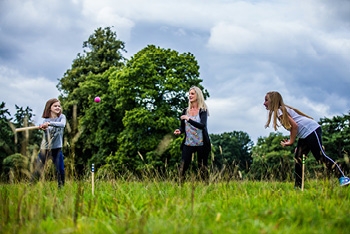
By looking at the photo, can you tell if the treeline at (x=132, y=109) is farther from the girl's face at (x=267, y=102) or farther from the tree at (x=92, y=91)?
the girl's face at (x=267, y=102)

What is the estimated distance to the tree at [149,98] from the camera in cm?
2567

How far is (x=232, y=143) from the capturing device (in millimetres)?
58000

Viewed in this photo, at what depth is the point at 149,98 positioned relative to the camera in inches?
1067

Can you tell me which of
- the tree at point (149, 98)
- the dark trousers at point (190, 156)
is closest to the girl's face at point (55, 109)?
the dark trousers at point (190, 156)

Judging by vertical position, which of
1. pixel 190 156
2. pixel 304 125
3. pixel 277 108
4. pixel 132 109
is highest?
pixel 132 109

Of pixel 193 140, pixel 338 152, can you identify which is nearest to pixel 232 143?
pixel 338 152

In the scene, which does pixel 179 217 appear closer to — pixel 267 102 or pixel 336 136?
pixel 267 102

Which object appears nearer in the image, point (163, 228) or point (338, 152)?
point (163, 228)

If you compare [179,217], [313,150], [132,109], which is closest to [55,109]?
[313,150]

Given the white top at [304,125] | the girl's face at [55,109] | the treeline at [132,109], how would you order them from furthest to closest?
the treeline at [132,109]
the girl's face at [55,109]
the white top at [304,125]

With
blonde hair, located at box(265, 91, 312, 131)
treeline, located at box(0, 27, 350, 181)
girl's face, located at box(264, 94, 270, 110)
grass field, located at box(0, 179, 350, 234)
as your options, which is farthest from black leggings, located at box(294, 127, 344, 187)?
treeline, located at box(0, 27, 350, 181)

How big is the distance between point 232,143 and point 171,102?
1262 inches

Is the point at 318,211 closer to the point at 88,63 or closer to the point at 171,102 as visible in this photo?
the point at 171,102

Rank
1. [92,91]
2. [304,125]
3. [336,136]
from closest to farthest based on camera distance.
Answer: [304,125], [92,91], [336,136]
